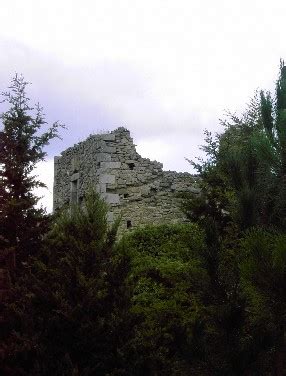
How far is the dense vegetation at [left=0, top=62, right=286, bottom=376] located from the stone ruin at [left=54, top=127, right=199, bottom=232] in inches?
244

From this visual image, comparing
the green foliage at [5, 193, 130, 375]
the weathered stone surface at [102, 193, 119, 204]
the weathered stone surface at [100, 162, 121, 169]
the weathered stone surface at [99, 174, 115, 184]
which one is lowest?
the green foliage at [5, 193, 130, 375]

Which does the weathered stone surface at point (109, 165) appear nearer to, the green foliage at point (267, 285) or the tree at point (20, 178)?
the tree at point (20, 178)

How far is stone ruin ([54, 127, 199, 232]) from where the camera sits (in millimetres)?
13570

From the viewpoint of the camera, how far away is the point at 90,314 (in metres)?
6.12

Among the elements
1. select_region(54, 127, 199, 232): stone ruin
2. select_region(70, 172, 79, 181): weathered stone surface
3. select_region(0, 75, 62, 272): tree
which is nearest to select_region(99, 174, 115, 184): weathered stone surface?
select_region(54, 127, 199, 232): stone ruin

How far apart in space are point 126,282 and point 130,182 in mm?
7519

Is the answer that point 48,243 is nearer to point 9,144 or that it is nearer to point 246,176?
point 9,144

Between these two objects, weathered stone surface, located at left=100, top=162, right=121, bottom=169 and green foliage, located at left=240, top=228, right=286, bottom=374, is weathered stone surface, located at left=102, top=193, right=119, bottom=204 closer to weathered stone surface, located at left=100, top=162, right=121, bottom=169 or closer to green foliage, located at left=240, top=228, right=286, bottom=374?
weathered stone surface, located at left=100, top=162, right=121, bottom=169

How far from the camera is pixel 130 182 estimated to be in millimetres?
13789

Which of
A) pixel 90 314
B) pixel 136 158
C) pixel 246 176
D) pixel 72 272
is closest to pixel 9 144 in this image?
pixel 72 272

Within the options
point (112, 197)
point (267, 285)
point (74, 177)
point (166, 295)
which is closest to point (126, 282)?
point (267, 285)

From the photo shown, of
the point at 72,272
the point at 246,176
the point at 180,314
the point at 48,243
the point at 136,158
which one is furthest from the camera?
the point at 136,158

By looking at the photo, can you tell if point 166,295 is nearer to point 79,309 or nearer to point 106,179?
point 79,309

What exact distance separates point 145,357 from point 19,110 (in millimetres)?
3303
